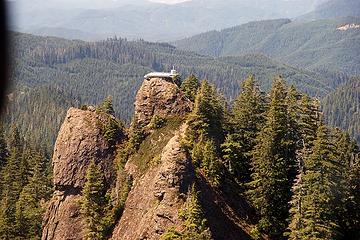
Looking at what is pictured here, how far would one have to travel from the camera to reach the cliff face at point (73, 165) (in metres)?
45.0

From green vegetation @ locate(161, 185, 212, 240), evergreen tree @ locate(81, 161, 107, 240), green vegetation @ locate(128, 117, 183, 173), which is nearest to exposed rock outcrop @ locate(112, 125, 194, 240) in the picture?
green vegetation @ locate(161, 185, 212, 240)

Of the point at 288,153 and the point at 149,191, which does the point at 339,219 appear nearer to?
the point at 288,153

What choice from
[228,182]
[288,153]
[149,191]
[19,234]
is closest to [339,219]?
[288,153]

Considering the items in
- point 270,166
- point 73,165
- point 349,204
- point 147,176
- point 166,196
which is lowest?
point 349,204

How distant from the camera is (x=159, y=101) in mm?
46375

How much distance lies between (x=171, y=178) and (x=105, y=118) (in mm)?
12975

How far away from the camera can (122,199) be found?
41.4 m

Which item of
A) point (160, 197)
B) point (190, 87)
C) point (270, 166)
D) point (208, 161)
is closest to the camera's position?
point (160, 197)

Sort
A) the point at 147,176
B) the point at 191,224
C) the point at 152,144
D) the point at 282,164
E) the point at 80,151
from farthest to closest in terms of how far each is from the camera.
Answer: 1. the point at 80,151
2. the point at 152,144
3. the point at 282,164
4. the point at 147,176
5. the point at 191,224

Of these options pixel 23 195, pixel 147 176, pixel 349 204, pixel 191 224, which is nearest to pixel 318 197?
pixel 349 204

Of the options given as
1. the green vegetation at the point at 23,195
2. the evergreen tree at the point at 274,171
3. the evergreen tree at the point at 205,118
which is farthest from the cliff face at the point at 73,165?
the evergreen tree at the point at 274,171

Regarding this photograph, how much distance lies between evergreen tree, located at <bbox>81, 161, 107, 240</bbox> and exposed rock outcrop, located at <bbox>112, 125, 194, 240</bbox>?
238cm

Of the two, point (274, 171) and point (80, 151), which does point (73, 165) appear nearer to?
point (80, 151)

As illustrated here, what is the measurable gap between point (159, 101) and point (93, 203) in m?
10.5
